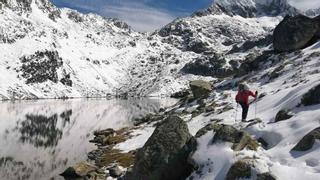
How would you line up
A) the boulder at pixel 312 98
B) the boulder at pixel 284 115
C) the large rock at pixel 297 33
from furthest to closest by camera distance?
the large rock at pixel 297 33 < the boulder at pixel 312 98 < the boulder at pixel 284 115

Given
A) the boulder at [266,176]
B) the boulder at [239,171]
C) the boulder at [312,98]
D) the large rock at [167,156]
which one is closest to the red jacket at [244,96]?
the boulder at [312,98]

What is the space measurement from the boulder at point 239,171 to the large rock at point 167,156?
19.1ft

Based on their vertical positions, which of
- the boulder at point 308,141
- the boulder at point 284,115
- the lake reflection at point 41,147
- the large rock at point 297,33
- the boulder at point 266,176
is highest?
the large rock at point 297,33

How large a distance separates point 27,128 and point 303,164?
357 feet

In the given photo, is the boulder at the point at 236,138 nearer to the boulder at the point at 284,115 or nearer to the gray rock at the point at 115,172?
the boulder at the point at 284,115

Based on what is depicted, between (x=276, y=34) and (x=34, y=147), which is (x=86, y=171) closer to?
(x=34, y=147)

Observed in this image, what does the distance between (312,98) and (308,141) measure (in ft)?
33.6

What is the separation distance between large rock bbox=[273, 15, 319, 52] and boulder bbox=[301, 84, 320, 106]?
55891 mm

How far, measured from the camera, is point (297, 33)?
9275 centimetres

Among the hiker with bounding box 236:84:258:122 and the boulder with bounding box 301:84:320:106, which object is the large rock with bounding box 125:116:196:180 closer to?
the hiker with bounding box 236:84:258:122

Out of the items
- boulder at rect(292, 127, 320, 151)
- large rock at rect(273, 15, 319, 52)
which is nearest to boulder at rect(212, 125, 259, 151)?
boulder at rect(292, 127, 320, 151)

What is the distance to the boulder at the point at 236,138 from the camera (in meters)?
28.5

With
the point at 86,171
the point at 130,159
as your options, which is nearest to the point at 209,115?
the point at 130,159


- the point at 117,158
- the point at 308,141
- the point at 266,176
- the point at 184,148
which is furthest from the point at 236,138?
the point at 117,158
